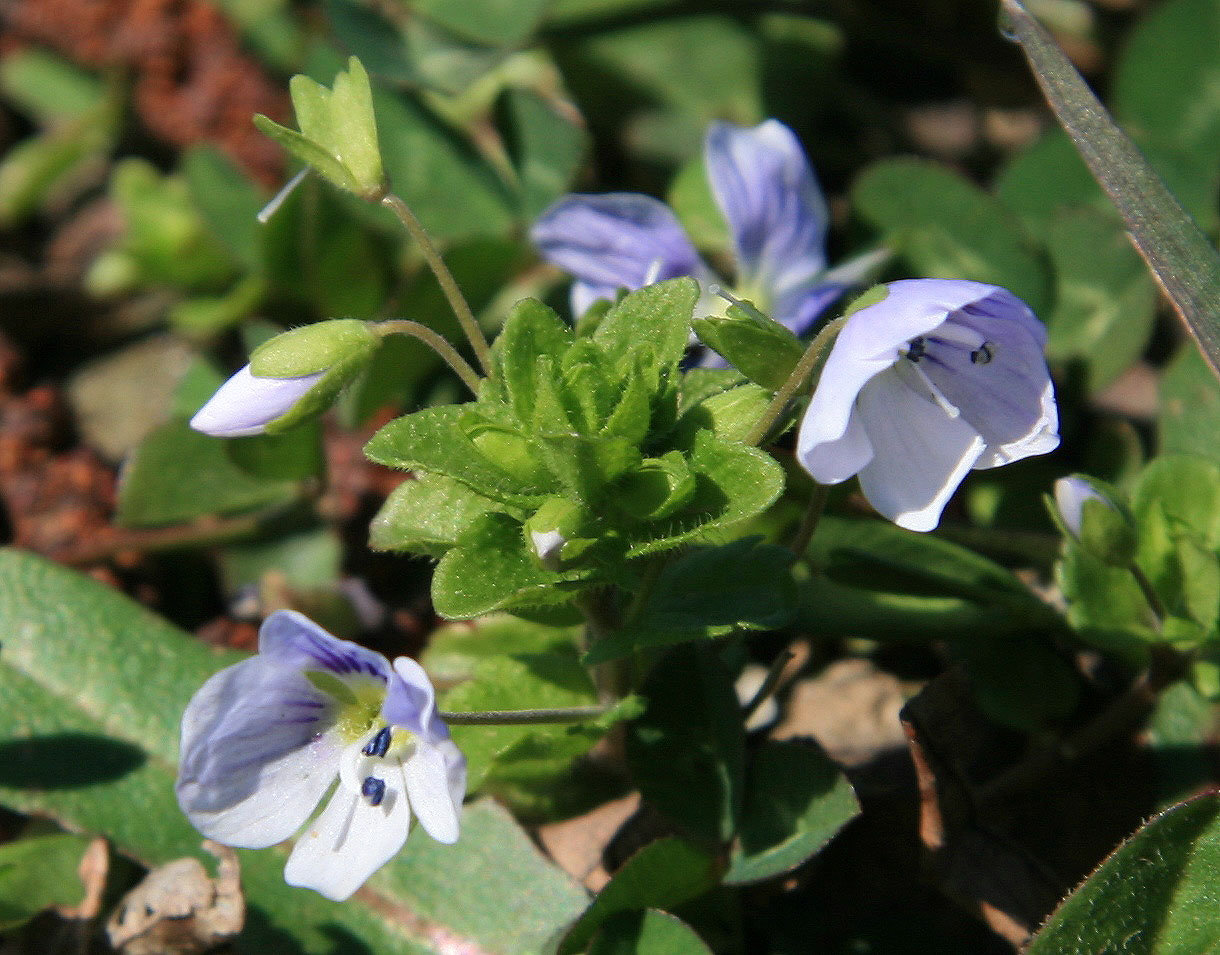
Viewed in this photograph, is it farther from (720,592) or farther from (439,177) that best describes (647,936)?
(439,177)

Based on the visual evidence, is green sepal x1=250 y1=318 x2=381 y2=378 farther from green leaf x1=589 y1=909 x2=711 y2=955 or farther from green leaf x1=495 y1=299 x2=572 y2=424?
green leaf x1=589 y1=909 x2=711 y2=955

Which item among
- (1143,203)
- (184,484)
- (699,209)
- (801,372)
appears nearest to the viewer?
(801,372)

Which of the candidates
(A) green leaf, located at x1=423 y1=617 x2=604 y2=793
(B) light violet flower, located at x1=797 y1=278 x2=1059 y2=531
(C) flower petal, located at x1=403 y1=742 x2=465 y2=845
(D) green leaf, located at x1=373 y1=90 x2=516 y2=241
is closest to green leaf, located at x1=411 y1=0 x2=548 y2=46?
(D) green leaf, located at x1=373 y1=90 x2=516 y2=241

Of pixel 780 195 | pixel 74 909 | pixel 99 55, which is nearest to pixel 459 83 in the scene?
pixel 780 195

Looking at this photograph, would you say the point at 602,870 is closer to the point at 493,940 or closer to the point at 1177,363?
the point at 493,940

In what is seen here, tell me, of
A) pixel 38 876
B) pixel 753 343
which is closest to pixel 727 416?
pixel 753 343

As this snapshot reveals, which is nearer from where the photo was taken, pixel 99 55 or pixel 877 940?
pixel 877 940
